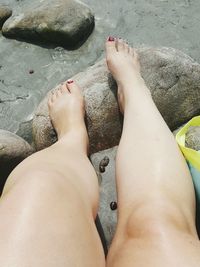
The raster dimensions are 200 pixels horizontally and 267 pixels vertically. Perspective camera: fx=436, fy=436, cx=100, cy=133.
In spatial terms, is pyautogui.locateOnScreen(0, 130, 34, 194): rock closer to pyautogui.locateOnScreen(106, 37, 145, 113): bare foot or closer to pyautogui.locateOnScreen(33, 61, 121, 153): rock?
pyautogui.locateOnScreen(33, 61, 121, 153): rock

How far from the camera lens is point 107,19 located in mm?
4289

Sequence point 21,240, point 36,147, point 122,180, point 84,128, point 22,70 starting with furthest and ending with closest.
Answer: point 22,70 < point 36,147 < point 84,128 < point 122,180 < point 21,240

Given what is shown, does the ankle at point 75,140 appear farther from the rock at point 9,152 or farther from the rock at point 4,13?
the rock at point 4,13

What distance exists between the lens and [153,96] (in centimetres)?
307

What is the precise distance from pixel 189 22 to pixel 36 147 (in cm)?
200

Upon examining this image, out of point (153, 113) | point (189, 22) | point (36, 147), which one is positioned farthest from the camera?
point (189, 22)

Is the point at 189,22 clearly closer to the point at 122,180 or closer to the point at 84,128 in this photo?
the point at 84,128

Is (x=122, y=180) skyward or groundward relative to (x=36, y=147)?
skyward

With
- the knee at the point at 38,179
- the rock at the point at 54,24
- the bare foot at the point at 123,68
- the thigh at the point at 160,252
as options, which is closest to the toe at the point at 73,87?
the bare foot at the point at 123,68

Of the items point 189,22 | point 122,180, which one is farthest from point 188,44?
point 122,180

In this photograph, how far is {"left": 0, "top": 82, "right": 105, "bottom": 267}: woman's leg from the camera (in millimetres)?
1527

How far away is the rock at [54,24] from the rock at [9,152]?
4.75 ft

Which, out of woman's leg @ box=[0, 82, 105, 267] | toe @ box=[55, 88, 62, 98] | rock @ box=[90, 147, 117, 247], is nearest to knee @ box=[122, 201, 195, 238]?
woman's leg @ box=[0, 82, 105, 267]

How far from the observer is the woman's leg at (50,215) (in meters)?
1.53
